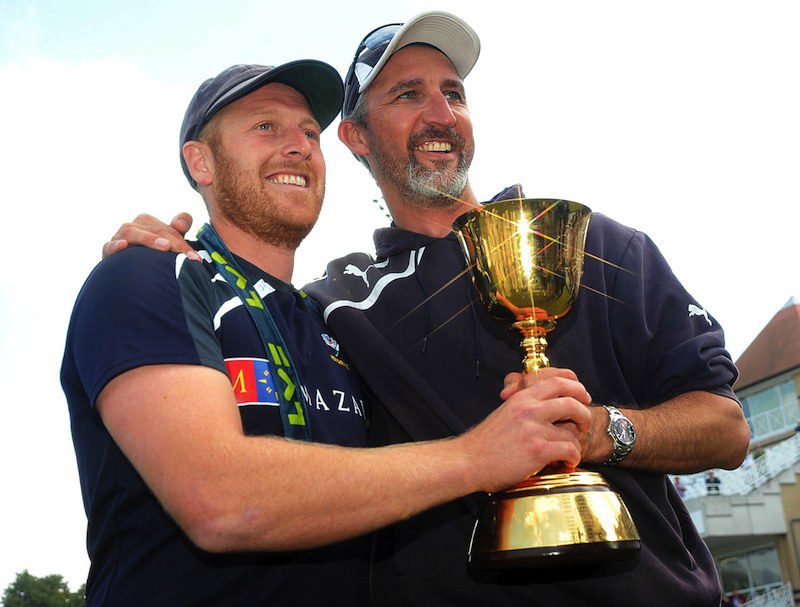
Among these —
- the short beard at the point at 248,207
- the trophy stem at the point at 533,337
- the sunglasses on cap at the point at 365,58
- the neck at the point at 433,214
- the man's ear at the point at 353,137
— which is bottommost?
the trophy stem at the point at 533,337

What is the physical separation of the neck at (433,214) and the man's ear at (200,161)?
101cm

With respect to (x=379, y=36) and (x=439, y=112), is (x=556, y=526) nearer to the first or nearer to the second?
(x=439, y=112)

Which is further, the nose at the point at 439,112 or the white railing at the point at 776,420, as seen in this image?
the white railing at the point at 776,420

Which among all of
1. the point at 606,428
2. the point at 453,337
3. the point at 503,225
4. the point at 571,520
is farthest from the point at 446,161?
the point at 571,520

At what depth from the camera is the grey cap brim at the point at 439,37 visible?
4.19 m

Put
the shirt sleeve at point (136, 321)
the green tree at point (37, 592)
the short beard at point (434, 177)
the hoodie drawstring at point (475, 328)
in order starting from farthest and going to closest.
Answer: the green tree at point (37, 592), the short beard at point (434, 177), the hoodie drawstring at point (475, 328), the shirt sleeve at point (136, 321)

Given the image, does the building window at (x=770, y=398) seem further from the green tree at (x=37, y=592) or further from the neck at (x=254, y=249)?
the green tree at (x=37, y=592)

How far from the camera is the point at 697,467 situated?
10.3 ft

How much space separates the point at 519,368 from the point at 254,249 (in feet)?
4.19

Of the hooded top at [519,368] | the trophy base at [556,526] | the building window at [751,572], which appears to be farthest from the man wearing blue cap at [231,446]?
the building window at [751,572]

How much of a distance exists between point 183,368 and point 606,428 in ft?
4.74

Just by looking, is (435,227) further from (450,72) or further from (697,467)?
(697,467)

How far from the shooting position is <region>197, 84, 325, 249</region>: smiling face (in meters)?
3.61

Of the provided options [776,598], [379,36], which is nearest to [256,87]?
[379,36]
